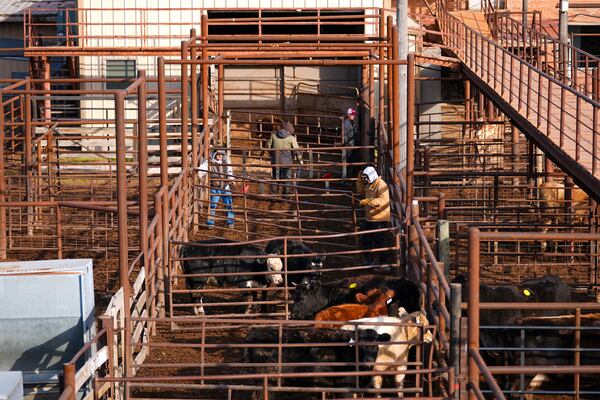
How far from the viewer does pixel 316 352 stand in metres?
11.6

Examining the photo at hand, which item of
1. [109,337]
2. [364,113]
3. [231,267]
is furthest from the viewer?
[364,113]

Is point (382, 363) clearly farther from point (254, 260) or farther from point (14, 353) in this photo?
point (254, 260)

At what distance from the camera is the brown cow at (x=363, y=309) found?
12.7m

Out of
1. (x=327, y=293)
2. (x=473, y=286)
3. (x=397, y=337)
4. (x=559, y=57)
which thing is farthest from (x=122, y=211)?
(x=559, y=57)

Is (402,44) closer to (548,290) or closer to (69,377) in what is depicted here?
(548,290)

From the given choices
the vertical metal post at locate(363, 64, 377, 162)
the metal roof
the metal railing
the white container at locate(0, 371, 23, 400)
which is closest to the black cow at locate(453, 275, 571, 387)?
the metal railing

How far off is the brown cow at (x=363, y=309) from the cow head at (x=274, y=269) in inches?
77.5

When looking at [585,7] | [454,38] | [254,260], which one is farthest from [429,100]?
[254,260]

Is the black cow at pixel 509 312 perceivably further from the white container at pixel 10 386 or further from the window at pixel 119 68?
the window at pixel 119 68

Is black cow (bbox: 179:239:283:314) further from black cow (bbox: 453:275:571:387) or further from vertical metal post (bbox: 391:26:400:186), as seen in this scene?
vertical metal post (bbox: 391:26:400:186)

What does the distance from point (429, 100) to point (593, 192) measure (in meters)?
16.4

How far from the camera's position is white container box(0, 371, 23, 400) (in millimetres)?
8062

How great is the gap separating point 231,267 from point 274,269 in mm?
553

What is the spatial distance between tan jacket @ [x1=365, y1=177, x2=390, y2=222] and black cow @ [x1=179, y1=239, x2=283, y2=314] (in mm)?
2471
